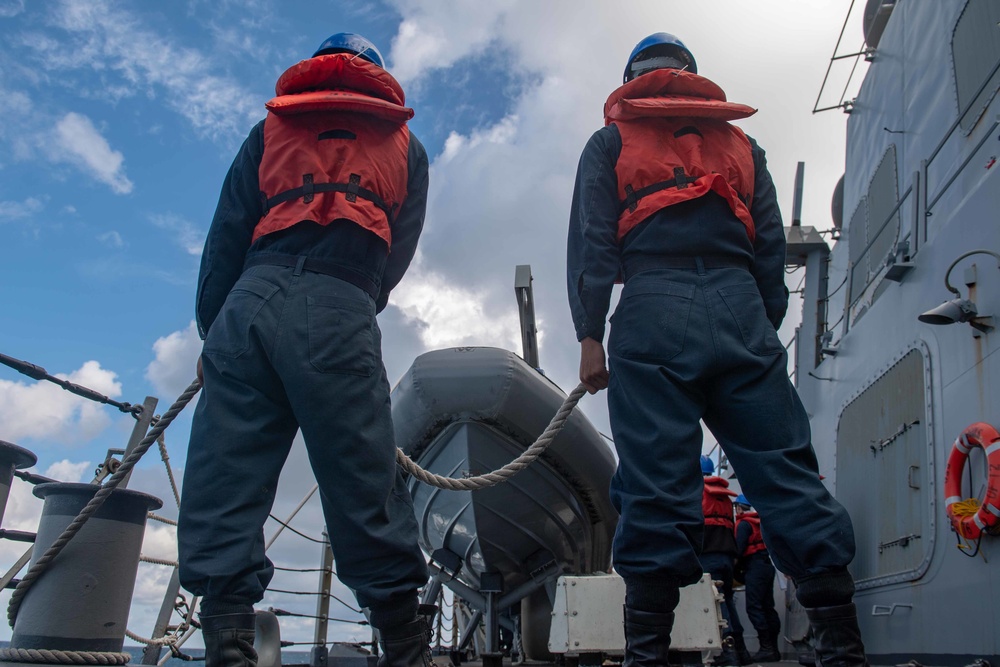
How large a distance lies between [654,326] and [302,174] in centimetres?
104

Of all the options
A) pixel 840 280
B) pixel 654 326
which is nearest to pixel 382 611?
pixel 654 326

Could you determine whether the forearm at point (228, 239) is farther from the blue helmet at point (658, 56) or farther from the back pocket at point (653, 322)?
the blue helmet at point (658, 56)

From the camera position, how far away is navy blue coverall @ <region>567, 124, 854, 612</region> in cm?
187

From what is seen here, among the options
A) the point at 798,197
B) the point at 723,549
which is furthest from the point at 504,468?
the point at 798,197

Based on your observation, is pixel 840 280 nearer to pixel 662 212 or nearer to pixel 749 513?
pixel 749 513

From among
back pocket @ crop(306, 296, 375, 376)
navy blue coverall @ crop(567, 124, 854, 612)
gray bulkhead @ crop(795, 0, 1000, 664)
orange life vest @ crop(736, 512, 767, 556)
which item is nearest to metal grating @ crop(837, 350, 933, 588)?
gray bulkhead @ crop(795, 0, 1000, 664)

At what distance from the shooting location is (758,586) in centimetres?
564

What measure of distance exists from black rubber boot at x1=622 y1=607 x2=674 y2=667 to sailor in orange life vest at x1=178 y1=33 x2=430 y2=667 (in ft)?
1.72

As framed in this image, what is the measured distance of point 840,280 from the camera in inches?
222

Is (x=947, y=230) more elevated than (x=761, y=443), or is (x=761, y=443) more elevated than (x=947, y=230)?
(x=947, y=230)

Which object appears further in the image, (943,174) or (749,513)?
(749,513)

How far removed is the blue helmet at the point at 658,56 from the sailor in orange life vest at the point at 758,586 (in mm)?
3491

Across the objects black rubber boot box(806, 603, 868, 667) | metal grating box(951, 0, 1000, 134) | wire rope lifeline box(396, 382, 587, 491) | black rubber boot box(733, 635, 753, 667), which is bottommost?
black rubber boot box(733, 635, 753, 667)

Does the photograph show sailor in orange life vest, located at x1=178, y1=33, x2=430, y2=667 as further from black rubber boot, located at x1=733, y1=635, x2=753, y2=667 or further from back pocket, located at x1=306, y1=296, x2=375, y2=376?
black rubber boot, located at x1=733, y1=635, x2=753, y2=667
